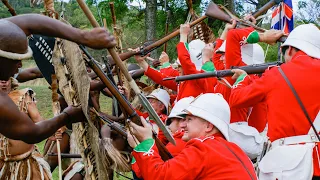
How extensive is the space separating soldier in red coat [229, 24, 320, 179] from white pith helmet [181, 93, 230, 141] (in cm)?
67

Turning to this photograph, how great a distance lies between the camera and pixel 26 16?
2.85m

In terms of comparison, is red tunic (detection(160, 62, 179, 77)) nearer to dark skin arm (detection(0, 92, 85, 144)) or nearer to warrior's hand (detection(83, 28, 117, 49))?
dark skin arm (detection(0, 92, 85, 144))

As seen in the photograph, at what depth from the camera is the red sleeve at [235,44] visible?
4.87 meters

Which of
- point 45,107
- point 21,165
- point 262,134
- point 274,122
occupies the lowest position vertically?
point 45,107

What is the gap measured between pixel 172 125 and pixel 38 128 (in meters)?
1.88

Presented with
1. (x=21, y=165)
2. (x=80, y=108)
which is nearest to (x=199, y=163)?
(x=80, y=108)

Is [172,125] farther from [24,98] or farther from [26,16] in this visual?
[26,16]

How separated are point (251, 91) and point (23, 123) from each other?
2.02m

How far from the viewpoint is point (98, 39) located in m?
2.77

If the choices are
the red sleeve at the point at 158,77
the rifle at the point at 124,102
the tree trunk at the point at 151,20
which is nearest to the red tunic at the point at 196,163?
the rifle at the point at 124,102

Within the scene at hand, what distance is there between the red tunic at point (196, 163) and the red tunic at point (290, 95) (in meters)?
0.85

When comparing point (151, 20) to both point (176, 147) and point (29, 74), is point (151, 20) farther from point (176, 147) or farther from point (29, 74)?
point (176, 147)

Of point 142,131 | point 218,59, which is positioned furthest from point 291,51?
point 218,59

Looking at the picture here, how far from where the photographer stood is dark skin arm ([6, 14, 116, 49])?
109 inches
